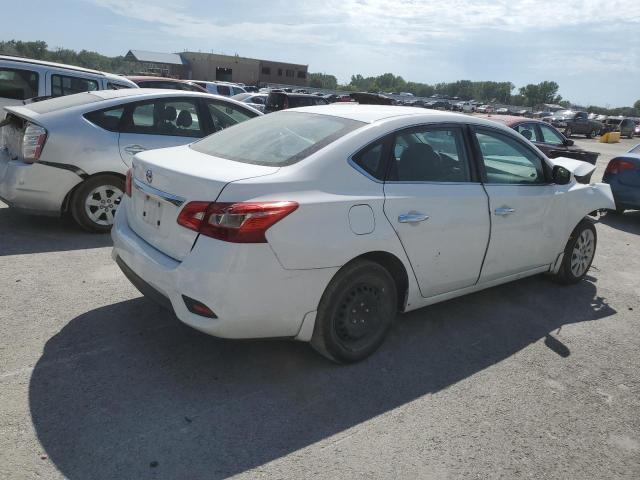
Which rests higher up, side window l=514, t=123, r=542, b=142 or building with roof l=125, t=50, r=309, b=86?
building with roof l=125, t=50, r=309, b=86

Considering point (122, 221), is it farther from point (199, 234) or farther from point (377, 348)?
point (377, 348)

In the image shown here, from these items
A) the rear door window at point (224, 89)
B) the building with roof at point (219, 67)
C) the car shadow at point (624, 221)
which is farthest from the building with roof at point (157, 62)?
the car shadow at point (624, 221)

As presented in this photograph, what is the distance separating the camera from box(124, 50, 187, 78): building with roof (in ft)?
225

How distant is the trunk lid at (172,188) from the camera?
304 cm

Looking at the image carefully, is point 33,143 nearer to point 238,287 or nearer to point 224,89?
point 238,287

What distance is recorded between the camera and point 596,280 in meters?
5.89

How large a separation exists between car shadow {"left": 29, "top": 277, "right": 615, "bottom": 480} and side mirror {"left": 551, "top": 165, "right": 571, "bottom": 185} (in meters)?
1.30

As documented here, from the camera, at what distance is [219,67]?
3317 inches

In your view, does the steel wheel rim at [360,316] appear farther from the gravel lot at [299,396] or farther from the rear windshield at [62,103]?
the rear windshield at [62,103]

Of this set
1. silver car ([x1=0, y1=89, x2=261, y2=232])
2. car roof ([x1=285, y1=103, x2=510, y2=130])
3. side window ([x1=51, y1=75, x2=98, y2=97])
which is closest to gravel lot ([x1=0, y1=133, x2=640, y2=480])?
silver car ([x1=0, y1=89, x2=261, y2=232])

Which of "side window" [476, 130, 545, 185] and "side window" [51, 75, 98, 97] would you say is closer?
"side window" [476, 130, 545, 185]

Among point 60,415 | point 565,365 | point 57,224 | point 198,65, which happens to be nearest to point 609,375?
point 565,365

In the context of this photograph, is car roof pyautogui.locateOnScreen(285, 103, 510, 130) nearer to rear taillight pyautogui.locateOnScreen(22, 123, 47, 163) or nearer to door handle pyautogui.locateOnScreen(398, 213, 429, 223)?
door handle pyautogui.locateOnScreen(398, 213, 429, 223)

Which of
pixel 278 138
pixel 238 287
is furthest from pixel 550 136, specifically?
pixel 238 287
